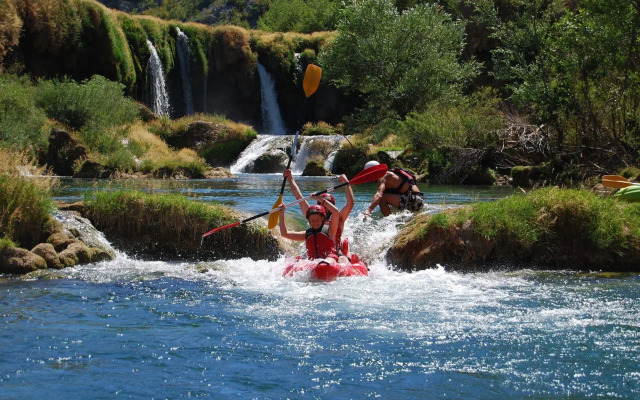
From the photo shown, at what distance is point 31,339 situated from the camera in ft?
16.5

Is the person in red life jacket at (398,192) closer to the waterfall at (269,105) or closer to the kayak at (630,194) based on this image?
the kayak at (630,194)

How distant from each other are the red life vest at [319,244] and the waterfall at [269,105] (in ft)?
93.3

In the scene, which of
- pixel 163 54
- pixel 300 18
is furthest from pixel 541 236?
pixel 300 18

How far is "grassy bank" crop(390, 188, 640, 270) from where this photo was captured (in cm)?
818

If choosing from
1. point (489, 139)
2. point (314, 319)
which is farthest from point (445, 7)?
point (314, 319)

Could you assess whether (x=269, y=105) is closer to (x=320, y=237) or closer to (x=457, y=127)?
(x=457, y=127)

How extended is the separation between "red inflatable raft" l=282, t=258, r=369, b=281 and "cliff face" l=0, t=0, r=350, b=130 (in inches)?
834

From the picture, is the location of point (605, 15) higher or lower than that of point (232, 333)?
higher

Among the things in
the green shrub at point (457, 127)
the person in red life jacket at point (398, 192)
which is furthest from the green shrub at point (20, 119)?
the person in red life jacket at point (398, 192)

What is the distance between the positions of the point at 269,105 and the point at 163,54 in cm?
650

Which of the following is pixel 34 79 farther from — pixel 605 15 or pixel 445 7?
pixel 445 7

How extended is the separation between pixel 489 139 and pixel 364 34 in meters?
9.98

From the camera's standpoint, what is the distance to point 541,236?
328 inches

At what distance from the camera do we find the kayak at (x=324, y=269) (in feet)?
24.4
